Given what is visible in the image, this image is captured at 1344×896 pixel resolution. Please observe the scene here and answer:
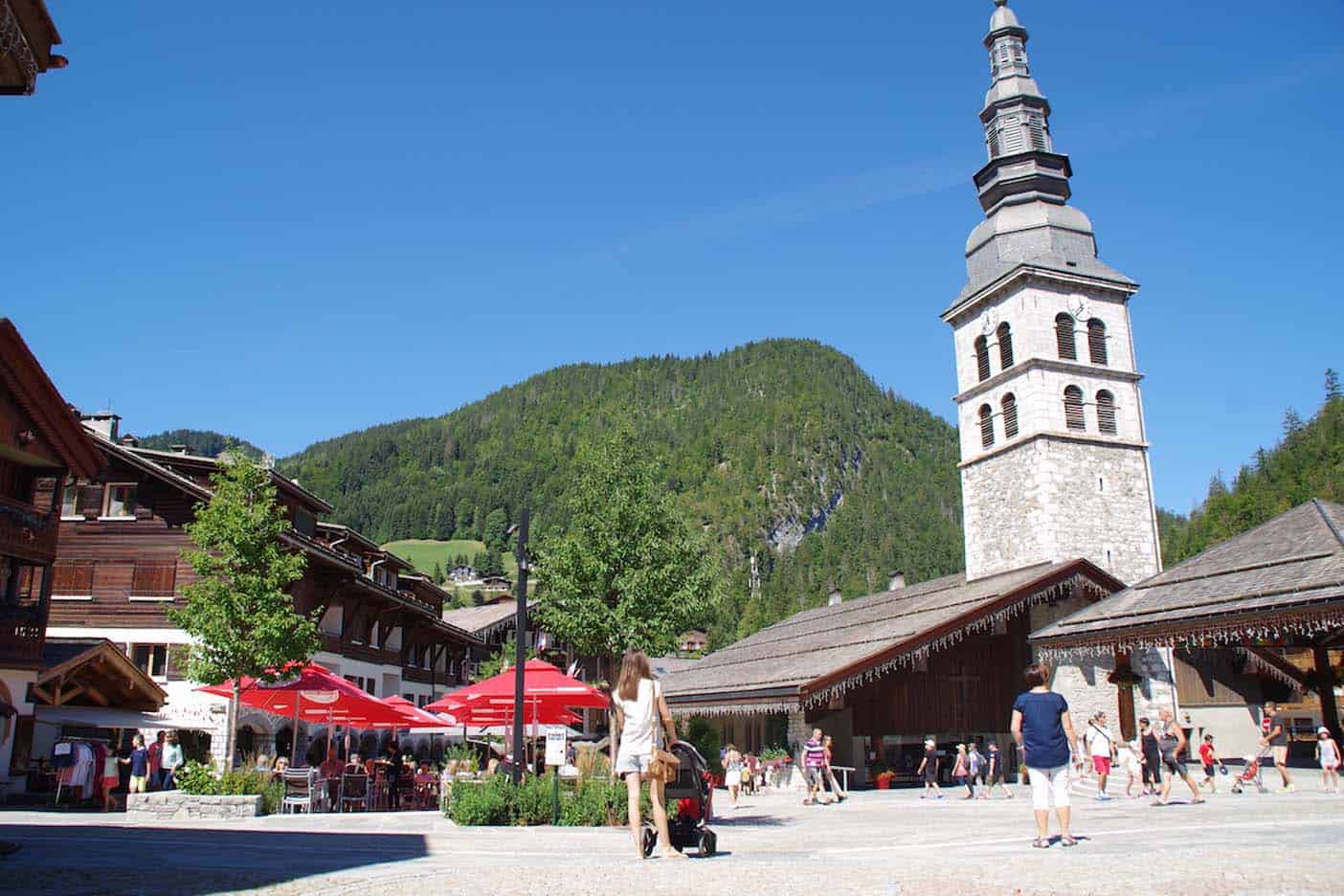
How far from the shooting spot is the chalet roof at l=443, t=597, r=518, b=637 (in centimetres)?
6491

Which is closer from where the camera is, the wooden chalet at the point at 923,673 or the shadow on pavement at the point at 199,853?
the shadow on pavement at the point at 199,853

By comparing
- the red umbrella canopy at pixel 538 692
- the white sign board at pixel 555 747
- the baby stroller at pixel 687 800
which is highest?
the red umbrella canopy at pixel 538 692

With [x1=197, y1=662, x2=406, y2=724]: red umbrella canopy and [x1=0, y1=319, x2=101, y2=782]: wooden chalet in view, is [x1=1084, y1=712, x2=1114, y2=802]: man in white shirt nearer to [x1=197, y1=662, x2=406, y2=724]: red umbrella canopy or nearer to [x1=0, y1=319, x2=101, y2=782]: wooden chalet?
[x1=197, y1=662, x2=406, y2=724]: red umbrella canopy

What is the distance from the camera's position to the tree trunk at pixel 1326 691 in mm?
23422

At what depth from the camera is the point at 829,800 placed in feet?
79.0

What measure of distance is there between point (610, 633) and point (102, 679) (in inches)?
544

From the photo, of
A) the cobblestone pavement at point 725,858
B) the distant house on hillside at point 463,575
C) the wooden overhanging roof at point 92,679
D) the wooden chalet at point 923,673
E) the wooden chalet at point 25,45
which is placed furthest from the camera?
the distant house on hillside at point 463,575

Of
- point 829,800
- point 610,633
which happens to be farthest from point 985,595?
point 610,633

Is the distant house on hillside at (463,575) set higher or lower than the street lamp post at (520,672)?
higher

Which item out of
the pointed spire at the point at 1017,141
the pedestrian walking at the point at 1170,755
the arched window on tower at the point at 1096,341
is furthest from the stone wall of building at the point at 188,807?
the pointed spire at the point at 1017,141

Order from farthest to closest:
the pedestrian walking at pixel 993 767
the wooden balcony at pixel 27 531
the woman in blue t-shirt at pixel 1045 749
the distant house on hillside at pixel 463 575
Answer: the distant house on hillside at pixel 463 575
the pedestrian walking at pixel 993 767
the wooden balcony at pixel 27 531
the woman in blue t-shirt at pixel 1045 749

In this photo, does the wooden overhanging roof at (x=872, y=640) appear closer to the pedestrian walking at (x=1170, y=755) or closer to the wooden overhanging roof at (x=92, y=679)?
the pedestrian walking at (x=1170, y=755)

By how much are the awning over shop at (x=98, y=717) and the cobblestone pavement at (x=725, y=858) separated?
9.17m

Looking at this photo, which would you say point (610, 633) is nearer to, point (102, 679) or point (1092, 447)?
point (102, 679)
